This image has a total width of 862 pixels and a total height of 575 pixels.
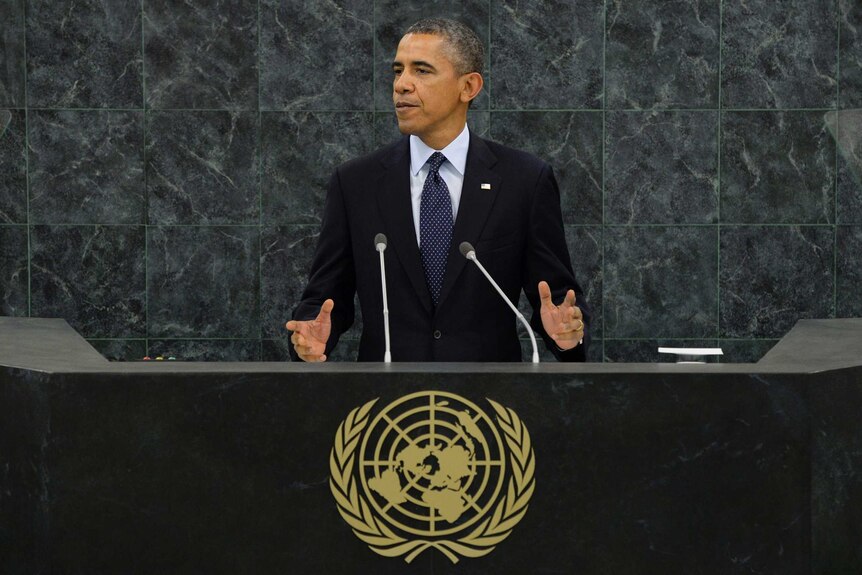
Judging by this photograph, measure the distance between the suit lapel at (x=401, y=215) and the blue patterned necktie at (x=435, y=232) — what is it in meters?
0.02

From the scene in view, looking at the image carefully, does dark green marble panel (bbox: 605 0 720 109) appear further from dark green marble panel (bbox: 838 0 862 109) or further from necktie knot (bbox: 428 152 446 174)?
necktie knot (bbox: 428 152 446 174)

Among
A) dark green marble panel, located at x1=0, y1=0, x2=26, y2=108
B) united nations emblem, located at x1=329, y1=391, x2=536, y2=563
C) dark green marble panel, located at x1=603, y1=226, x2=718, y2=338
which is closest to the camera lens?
united nations emblem, located at x1=329, y1=391, x2=536, y2=563

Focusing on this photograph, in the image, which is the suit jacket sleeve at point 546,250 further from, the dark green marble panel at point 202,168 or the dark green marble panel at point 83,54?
the dark green marble panel at point 83,54

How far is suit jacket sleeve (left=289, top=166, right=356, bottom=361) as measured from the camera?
9.94 ft

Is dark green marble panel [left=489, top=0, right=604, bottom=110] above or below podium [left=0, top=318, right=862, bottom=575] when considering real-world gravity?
above

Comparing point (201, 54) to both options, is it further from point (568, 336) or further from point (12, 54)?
point (568, 336)

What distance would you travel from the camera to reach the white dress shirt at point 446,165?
10.1 feet

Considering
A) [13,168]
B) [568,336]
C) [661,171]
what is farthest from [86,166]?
[568,336]

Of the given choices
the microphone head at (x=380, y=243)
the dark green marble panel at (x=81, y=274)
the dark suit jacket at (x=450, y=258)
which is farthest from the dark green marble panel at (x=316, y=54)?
the microphone head at (x=380, y=243)

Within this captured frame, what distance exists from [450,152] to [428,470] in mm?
Answer: 1195

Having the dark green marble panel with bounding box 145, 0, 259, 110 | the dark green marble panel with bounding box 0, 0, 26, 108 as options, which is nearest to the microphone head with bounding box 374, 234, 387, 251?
the dark green marble panel with bounding box 145, 0, 259, 110

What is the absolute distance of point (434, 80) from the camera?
300cm

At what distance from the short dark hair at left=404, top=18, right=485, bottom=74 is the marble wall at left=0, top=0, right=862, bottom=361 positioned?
2.56 m

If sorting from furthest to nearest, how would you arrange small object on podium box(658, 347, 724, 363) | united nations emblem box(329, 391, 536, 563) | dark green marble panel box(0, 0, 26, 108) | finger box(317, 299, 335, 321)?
dark green marble panel box(0, 0, 26, 108), finger box(317, 299, 335, 321), small object on podium box(658, 347, 724, 363), united nations emblem box(329, 391, 536, 563)
